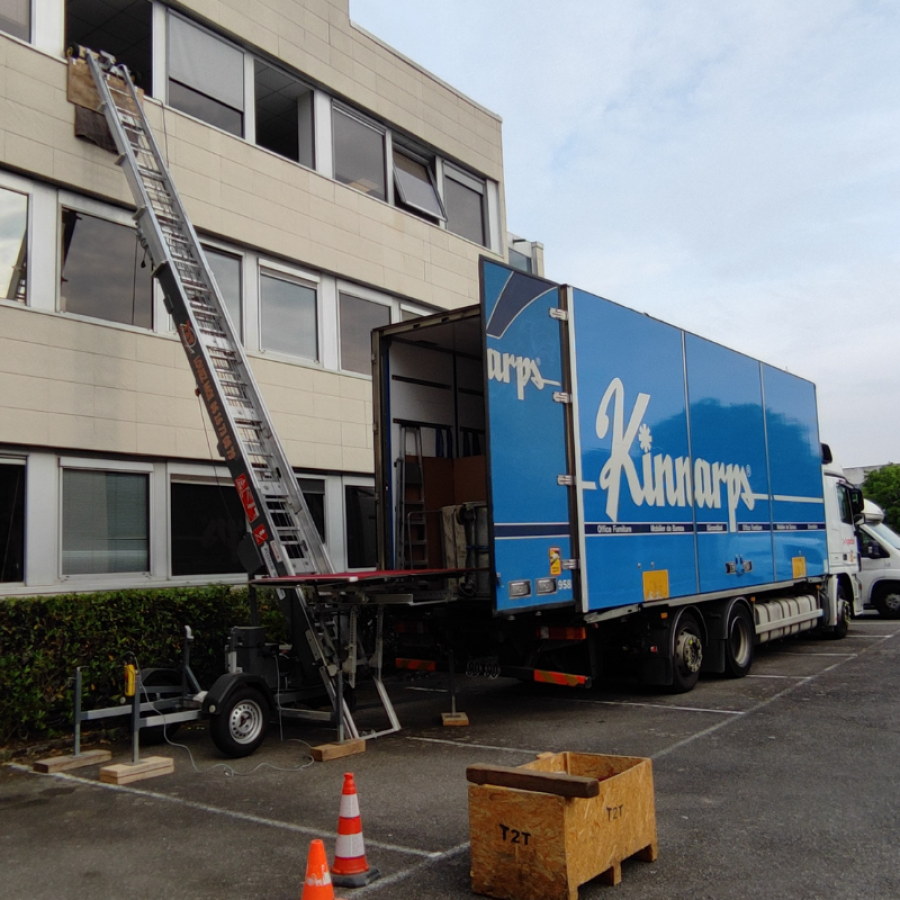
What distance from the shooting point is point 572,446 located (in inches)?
332

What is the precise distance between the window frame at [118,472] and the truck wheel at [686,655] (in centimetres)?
585

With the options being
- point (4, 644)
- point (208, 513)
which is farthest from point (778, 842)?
point (208, 513)

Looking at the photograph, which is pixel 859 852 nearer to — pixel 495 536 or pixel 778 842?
pixel 778 842

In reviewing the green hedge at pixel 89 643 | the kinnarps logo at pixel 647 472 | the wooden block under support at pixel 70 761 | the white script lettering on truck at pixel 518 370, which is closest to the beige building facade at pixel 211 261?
the green hedge at pixel 89 643

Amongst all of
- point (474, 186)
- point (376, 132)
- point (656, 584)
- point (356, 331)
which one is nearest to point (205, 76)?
point (376, 132)

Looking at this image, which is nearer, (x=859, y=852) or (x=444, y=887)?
(x=444, y=887)

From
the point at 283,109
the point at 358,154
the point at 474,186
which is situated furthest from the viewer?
the point at 474,186

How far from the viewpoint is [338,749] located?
24.7 ft

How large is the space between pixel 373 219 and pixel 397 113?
2085 millimetres

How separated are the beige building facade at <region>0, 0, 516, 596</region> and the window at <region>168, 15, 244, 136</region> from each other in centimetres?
3

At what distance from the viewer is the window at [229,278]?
11.6m

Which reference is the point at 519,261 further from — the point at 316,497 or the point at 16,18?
the point at 16,18

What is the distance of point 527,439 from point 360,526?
5.82 metres

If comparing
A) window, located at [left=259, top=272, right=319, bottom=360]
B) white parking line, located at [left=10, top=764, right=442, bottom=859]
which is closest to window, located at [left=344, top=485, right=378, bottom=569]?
window, located at [left=259, top=272, right=319, bottom=360]
